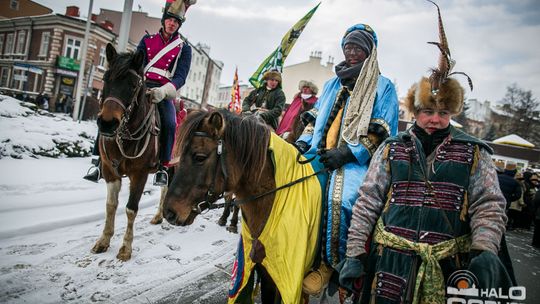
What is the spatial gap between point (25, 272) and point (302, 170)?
2.83 meters

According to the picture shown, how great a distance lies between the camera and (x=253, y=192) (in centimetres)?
231

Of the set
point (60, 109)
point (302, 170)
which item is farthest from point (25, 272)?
point (60, 109)

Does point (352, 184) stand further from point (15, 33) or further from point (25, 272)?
point (15, 33)

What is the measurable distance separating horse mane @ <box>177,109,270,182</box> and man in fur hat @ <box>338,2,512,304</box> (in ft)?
2.56

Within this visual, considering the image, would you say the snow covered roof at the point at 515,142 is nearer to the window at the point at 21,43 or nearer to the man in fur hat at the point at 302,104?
the man in fur hat at the point at 302,104

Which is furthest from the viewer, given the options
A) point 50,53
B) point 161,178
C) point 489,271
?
point 50,53

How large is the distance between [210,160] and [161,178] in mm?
2217

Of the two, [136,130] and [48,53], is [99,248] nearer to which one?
[136,130]

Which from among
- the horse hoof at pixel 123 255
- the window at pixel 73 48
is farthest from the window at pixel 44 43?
the horse hoof at pixel 123 255

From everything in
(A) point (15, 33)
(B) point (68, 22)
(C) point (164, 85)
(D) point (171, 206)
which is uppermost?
(B) point (68, 22)

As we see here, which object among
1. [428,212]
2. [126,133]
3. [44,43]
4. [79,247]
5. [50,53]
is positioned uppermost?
[44,43]

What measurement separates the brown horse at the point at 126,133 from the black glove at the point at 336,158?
2.14 metres

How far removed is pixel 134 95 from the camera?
338cm

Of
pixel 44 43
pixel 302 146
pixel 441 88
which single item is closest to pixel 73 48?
pixel 44 43
